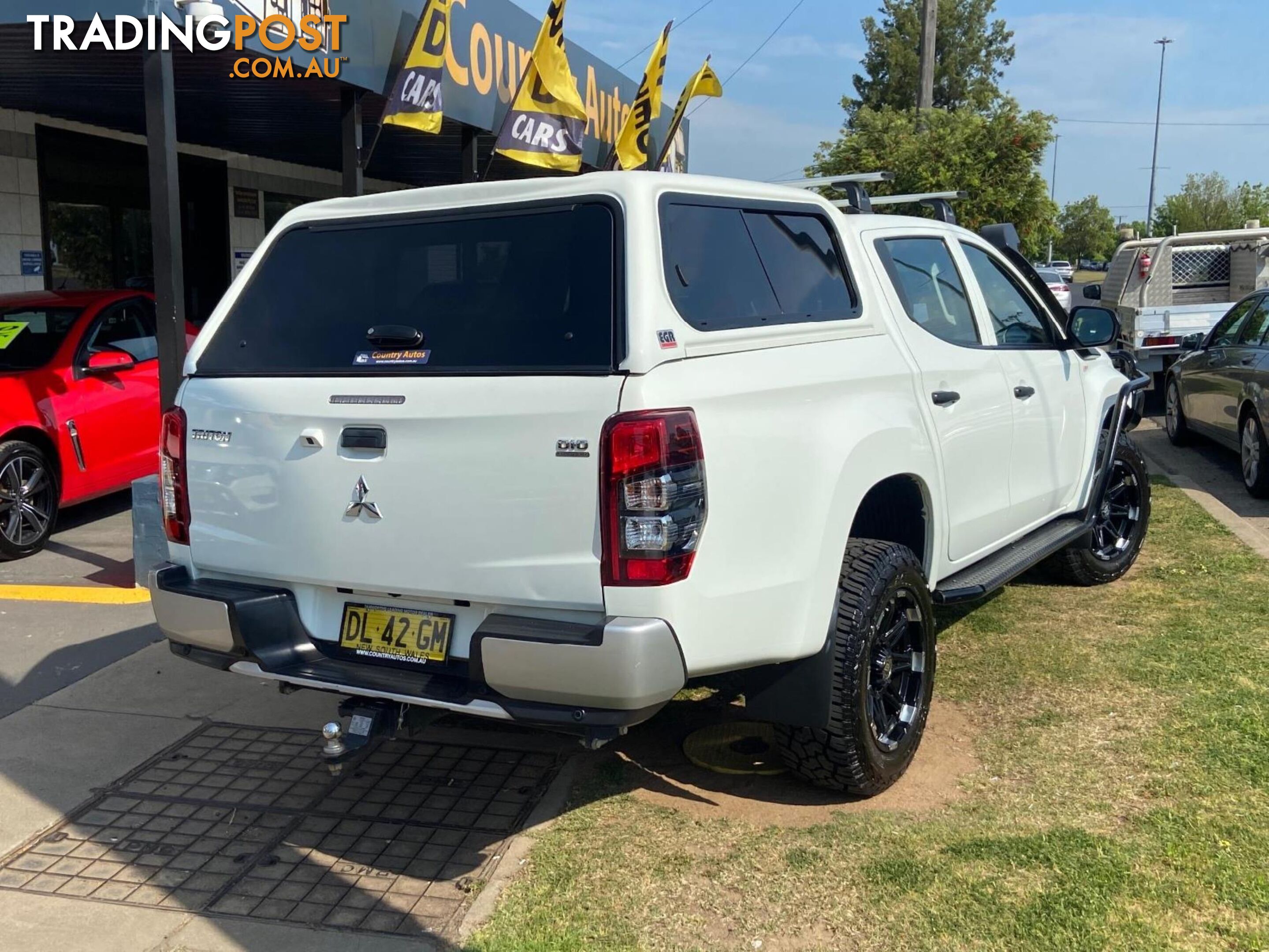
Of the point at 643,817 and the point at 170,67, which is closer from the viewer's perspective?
the point at 643,817

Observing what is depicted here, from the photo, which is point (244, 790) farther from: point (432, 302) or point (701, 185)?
point (701, 185)

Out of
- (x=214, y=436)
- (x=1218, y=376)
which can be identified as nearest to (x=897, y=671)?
(x=214, y=436)

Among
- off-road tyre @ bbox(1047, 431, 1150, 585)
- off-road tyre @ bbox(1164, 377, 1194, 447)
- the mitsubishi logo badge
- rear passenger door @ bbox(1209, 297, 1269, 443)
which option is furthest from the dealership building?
off-road tyre @ bbox(1164, 377, 1194, 447)

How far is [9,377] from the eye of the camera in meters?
7.79

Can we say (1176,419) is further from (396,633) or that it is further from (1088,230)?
(1088,230)

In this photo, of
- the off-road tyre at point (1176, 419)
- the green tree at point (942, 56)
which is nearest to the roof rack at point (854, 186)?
the off-road tyre at point (1176, 419)

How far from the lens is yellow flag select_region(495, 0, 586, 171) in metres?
10.8

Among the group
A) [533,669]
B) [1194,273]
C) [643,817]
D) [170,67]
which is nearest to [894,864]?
[643,817]

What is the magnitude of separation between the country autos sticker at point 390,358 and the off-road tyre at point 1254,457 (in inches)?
304

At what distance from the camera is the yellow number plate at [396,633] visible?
347 centimetres

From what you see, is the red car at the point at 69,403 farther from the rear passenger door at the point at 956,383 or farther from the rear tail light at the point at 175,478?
the rear passenger door at the point at 956,383

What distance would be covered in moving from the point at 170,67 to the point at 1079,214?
91.5 metres

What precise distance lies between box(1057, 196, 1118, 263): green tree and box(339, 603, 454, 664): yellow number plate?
91036mm

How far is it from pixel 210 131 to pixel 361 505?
11427mm
